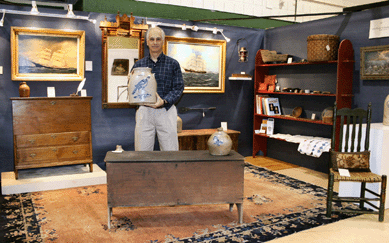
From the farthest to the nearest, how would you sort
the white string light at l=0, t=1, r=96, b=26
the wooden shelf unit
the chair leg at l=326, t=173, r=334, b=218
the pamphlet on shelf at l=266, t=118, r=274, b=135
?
the pamphlet on shelf at l=266, t=118, r=274, b=135, the wooden shelf unit, the white string light at l=0, t=1, r=96, b=26, the chair leg at l=326, t=173, r=334, b=218

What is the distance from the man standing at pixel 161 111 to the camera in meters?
3.85

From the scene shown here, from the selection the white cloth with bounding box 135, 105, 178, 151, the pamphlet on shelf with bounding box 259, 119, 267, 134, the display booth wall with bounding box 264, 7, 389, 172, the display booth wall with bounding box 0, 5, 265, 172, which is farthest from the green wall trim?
the white cloth with bounding box 135, 105, 178, 151

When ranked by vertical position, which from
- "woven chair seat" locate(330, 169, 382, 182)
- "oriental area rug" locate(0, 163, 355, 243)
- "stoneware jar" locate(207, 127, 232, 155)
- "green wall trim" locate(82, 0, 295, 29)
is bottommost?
"oriental area rug" locate(0, 163, 355, 243)

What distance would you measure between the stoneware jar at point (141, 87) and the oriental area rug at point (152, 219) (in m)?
1.21

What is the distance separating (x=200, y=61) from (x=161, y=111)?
2636 mm

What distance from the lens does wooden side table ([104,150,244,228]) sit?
3215 mm

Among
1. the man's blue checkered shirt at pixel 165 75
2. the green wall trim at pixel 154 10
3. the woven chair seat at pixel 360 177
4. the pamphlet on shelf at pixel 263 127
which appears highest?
the green wall trim at pixel 154 10

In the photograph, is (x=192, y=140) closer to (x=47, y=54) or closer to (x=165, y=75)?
(x=165, y=75)

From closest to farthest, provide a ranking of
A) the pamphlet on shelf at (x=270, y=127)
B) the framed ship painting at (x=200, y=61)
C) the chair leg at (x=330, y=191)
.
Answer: the chair leg at (x=330, y=191) → the framed ship painting at (x=200, y=61) → the pamphlet on shelf at (x=270, y=127)

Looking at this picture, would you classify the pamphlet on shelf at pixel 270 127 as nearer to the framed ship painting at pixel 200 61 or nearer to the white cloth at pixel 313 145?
the white cloth at pixel 313 145

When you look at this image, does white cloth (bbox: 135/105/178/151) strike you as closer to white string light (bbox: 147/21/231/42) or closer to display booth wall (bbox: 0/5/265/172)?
display booth wall (bbox: 0/5/265/172)

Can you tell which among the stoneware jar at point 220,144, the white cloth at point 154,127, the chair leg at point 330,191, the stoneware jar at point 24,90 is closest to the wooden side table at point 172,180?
the stoneware jar at point 220,144

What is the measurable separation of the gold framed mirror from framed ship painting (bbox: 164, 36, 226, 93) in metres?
0.60

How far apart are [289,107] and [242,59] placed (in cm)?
122
